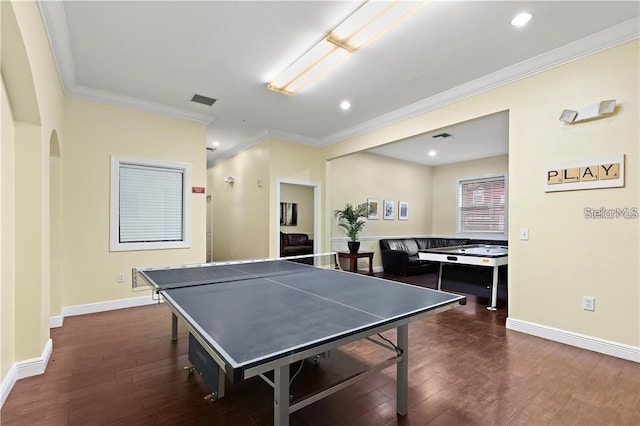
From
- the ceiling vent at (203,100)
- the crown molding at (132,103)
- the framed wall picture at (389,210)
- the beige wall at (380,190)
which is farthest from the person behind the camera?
the framed wall picture at (389,210)

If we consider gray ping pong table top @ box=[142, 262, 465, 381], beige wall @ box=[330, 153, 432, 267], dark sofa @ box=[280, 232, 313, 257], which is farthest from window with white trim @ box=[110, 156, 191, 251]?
beige wall @ box=[330, 153, 432, 267]

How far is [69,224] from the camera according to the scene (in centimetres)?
375

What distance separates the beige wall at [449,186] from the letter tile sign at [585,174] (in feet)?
15.8

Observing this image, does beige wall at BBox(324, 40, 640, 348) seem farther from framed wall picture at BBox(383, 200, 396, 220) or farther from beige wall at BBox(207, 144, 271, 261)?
framed wall picture at BBox(383, 200, 396, 220)

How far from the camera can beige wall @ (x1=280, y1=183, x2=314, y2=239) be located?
26.0 feet

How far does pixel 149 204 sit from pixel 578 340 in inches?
219

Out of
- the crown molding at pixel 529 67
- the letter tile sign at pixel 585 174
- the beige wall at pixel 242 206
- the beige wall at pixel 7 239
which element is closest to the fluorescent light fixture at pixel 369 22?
the crown molding at pixel 529 67

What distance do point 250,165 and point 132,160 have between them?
249 cm

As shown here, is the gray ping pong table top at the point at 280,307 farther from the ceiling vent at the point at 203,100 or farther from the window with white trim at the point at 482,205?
the window with white trim at the point at 482,205

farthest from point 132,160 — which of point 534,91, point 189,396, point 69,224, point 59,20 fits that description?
point 534,91

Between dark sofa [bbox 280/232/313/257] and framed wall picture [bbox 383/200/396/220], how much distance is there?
2.15 metres

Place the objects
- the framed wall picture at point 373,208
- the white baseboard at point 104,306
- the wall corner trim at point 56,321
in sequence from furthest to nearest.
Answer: the framed wall picture at point 373,208 → the white baseboard at point 104,306 → the wall corner trim at point 56,321

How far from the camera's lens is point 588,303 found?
2787mm

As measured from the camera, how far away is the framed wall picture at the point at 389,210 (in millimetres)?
7600
